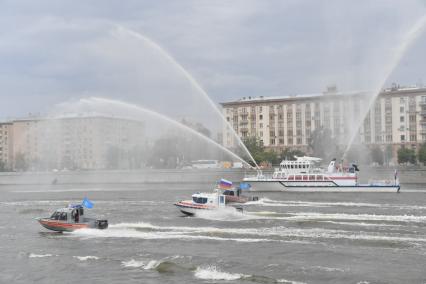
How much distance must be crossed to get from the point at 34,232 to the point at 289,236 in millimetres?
22009

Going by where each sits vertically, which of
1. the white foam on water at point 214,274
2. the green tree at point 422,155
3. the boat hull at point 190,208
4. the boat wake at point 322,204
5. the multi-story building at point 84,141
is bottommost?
the white foam on water at point 214,274

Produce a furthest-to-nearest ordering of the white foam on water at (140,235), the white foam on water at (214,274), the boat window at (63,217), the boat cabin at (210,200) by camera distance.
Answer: the boat cabin at (210,200) < the boat window at (63,217) < the white foam on water at (140,235) < the white foam on water at (214,274)

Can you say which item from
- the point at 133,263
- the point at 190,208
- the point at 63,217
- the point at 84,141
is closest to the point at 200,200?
the point at 190,208

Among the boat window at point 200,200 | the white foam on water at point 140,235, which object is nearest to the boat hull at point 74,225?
the white foam on water at point 140,235

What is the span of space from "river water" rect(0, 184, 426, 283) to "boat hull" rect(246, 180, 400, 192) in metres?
25.8

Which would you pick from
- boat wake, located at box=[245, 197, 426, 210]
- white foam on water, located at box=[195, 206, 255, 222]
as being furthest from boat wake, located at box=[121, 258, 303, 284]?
boat wake, located at box=[245, 197, 426, 210]

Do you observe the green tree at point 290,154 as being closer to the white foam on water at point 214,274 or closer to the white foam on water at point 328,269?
the white foam on water at point 328,269

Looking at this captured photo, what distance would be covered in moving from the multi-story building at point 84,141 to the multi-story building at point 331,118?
31088mm

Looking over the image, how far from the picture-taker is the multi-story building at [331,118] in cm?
14025

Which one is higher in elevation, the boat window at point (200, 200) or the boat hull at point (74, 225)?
the boat window at point (200, 200)

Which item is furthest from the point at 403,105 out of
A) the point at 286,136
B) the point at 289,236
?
the point at 289,236

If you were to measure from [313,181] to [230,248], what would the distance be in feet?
173

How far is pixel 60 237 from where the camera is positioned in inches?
1727

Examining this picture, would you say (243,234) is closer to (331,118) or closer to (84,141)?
(331,118)
